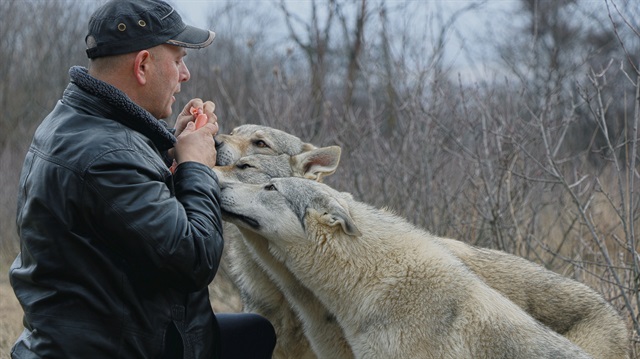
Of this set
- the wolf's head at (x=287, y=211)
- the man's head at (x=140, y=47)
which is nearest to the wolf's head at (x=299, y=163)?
the wolf's head at (x=287, y=211)

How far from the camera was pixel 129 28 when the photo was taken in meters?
3.88

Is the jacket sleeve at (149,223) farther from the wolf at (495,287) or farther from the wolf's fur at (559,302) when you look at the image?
the wolf's fur at (559,302)

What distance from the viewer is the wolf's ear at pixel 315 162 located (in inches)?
239

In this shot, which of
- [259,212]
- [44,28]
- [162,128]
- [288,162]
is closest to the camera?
[162,128]

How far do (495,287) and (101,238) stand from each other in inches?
121

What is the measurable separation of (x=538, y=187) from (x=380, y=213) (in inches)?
159

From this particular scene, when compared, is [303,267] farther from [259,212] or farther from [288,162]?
[288,162]

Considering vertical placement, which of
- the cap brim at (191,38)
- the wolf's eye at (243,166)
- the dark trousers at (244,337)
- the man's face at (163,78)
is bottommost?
the dark trousers at (244,337)

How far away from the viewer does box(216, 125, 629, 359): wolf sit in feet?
18.1

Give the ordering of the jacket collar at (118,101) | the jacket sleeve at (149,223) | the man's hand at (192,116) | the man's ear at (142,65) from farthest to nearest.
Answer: the man's hand at (192,116) < the man's ear at (142,65) < the jacket collar at (118,101) < the jacket sleeve at (149,223)

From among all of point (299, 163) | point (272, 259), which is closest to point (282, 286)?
point (272, 259)

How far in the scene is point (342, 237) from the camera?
200 inches

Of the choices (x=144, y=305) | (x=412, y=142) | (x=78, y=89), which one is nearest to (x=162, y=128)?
(x=78, y=89)

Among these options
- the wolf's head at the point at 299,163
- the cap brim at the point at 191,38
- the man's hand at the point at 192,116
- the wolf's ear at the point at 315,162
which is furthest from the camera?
the wolf's ear at the point at 315,162
